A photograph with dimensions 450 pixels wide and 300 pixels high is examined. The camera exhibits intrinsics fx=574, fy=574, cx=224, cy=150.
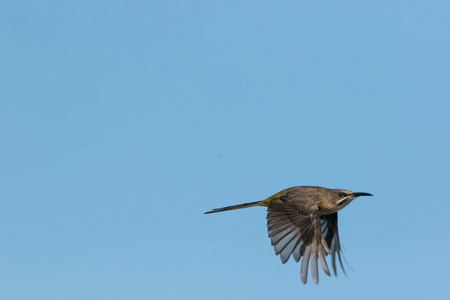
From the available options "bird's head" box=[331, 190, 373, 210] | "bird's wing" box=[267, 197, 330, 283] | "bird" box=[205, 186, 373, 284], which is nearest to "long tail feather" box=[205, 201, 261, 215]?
"bird" box=[205, 186, 373, 284]

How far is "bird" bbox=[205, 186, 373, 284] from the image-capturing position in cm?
1311

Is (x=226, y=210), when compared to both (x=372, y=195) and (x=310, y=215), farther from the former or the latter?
(x=372, y=195)

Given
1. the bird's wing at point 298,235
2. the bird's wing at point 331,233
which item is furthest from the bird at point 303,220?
the bird's wing at point 331,233

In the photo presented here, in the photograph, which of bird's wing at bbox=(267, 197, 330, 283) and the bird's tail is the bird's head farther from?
the bird's tail

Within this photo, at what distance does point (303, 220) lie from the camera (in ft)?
44.0

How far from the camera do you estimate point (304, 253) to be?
43.2 feet

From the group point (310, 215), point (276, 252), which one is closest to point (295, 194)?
point (310, 215)

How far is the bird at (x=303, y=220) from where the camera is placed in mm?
13109

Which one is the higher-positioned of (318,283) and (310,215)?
(310,215)

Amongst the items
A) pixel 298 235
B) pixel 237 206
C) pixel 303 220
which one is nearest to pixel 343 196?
pixel 303 220

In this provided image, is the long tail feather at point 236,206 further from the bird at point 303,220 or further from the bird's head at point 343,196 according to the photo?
the bird's head at point 343,196

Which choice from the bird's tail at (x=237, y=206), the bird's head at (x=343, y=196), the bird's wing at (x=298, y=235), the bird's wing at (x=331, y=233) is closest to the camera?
the bird's wing at (x=298, y=235)

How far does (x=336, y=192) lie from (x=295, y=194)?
1065mm

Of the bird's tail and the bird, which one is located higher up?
the bird's tail
